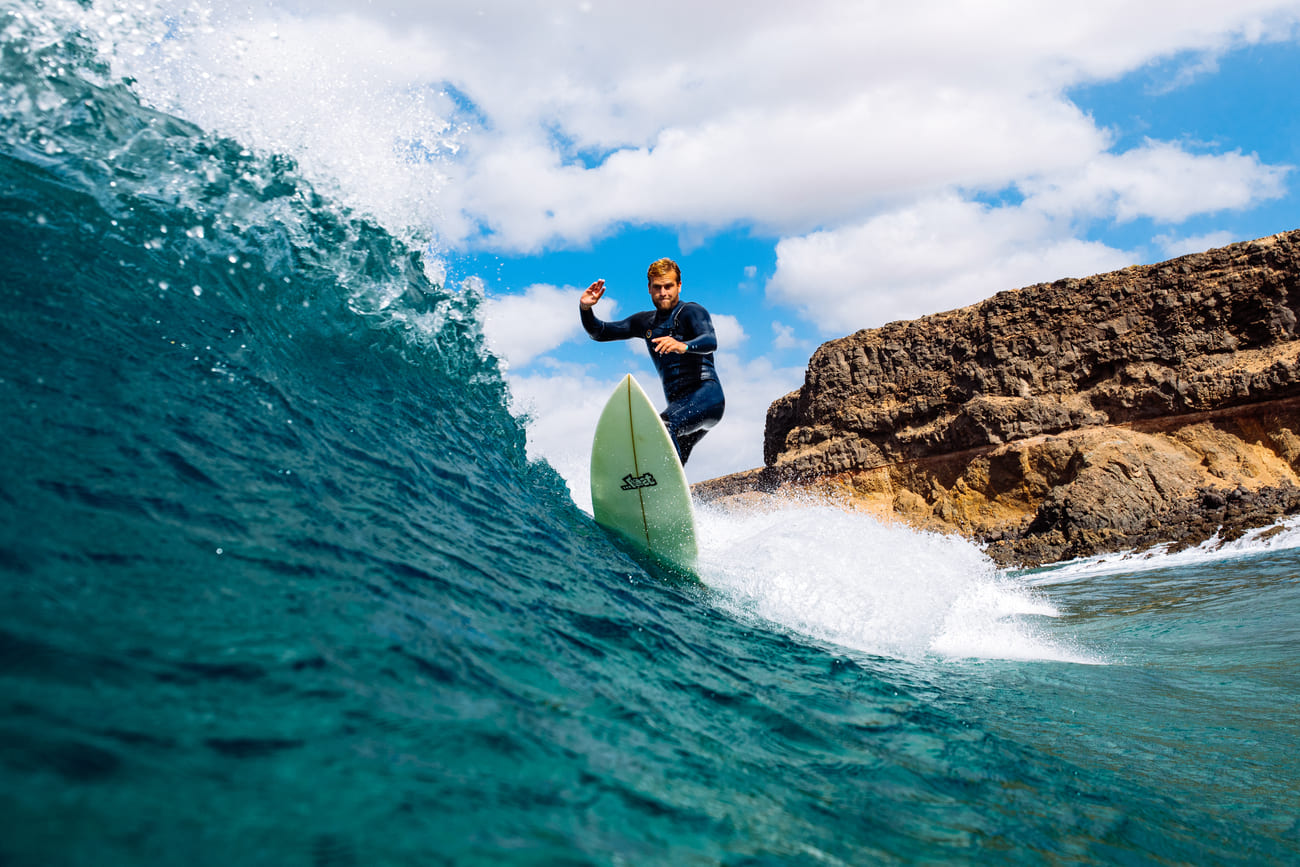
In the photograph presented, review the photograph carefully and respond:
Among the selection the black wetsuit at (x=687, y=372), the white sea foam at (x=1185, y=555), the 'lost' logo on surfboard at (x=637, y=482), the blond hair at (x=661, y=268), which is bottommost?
the white sea foam at (x=1185, y=555)

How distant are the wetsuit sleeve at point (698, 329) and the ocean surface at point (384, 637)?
138cm

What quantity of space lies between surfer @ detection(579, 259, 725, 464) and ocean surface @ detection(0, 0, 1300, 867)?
0.97 m

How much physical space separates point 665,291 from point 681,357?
51cm

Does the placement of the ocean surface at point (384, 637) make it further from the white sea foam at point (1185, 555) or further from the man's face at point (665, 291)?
the white sea foam at point (1185, 555)

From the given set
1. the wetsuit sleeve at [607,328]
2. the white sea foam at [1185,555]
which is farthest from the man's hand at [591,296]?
the white sea foam at [1185,555]

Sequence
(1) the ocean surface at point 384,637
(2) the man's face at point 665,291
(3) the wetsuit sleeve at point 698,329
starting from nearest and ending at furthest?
(1) the ocean surface at point 384,637 → (3) the wetsuit sleeve at point 698,329 → (2) the man's face at point 665,291

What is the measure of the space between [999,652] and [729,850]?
12.4 feet

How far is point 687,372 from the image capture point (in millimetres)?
5461

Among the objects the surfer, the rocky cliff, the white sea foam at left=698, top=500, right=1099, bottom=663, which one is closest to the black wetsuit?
the surfer

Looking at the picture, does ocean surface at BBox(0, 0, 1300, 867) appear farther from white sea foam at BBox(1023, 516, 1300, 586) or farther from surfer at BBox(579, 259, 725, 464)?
white sea foam at BBox(1023, 516, 1300, 586)

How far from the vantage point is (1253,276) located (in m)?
24.5

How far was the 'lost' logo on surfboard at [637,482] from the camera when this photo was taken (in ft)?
15.8

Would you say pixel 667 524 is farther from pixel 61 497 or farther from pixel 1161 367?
pixel 1161 367

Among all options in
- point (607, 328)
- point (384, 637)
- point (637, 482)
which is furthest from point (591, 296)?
point (384, 637)
